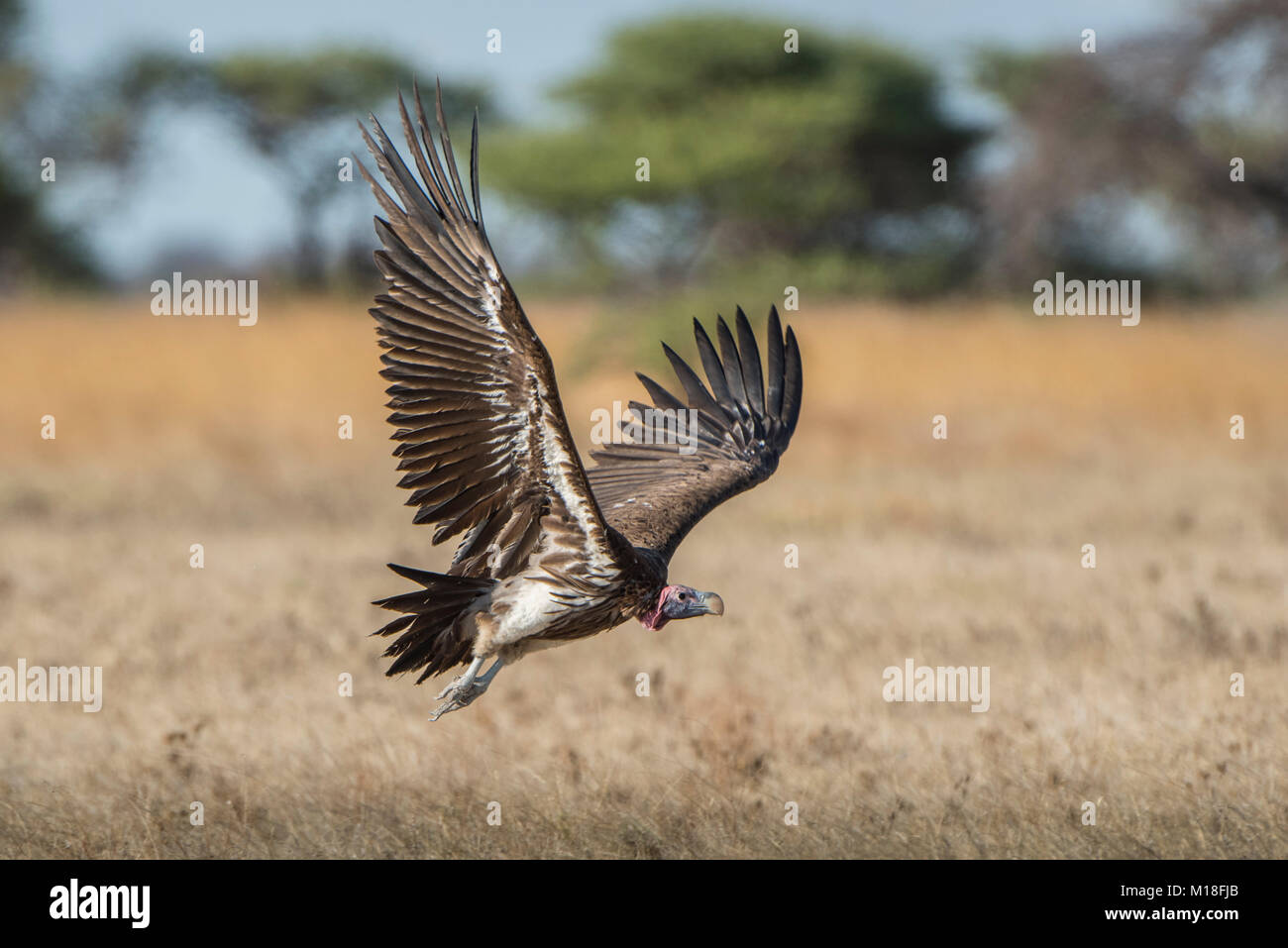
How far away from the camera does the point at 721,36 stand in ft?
118

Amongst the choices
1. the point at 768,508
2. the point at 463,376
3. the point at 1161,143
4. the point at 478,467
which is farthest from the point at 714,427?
the point at 1161,143

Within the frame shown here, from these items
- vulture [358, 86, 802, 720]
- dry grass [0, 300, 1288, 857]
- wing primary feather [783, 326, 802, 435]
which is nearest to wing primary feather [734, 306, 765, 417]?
wing primary feather [783, 326, 802, 435]

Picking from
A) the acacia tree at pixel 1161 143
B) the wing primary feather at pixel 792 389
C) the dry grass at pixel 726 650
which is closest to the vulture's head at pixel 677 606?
the dry grass at pixel 726 650

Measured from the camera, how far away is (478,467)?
17.1ft

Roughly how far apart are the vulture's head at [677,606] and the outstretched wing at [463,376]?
34cm

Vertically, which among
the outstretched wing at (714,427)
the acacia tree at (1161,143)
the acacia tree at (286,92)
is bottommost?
the outstretched wing at (714,427)

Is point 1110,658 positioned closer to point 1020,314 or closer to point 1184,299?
point 1020,314

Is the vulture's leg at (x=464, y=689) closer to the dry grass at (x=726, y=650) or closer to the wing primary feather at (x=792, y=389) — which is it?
the dry grass at (x=726, y=650)

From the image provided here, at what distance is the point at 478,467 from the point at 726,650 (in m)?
3.57

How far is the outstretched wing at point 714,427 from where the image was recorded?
268 inches

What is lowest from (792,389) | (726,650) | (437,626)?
(726,650)

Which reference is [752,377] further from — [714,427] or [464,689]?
[464,689]

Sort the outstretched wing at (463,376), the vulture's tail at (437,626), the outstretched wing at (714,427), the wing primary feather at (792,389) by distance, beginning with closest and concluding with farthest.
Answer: the outstretched wing at (463,376), the vulture's tail at (437,626), the outstretched wing at (714,427), the wing primary feather at (792,389)

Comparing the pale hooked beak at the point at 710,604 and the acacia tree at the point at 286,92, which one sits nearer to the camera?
the pale hooked beak at the point at 710,604
